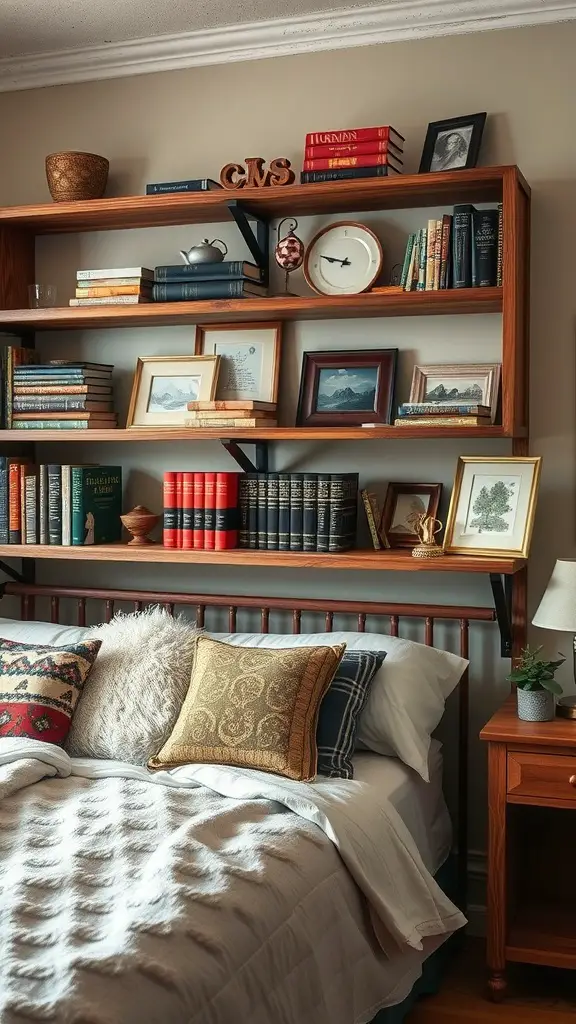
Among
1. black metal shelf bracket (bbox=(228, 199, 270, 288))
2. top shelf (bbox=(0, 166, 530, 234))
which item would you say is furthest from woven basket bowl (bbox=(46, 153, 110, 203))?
black metal shelf bracket (bbox=(228, 199, 270, 288))

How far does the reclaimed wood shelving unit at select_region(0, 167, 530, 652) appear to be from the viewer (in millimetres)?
2863

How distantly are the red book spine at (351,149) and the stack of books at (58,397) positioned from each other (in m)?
0.94

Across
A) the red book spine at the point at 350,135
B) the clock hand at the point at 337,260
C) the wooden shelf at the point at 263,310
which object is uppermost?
the red book spine at the point at 350,135

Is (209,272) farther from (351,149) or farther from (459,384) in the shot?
(459,384)

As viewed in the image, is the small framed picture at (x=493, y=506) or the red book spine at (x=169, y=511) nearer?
the small framed picture at (x=493, y=506)

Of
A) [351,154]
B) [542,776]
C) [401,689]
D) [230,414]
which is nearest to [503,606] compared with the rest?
[401,689]

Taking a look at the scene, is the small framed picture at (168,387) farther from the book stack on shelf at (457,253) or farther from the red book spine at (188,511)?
the book stack on shelf at (457,253)

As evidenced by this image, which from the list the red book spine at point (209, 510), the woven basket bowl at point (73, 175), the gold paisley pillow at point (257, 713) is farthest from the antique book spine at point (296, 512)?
the woven basket bowl at point (73, 175)

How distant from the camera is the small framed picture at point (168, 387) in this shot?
3350 mm

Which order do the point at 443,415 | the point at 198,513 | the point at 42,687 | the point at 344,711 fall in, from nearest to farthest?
1. the point at 344,711
2. the point at 42,687
3. the point at 443,415
4. the point at 198,513

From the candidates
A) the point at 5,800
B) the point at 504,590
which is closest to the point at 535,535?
the point at 504,590

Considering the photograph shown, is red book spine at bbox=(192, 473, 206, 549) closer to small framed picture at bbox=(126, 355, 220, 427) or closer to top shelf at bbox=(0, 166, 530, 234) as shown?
small framed picture at bbox=(126, 355, 220, 427)

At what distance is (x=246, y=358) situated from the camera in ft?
11.0

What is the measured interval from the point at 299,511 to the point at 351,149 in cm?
102
